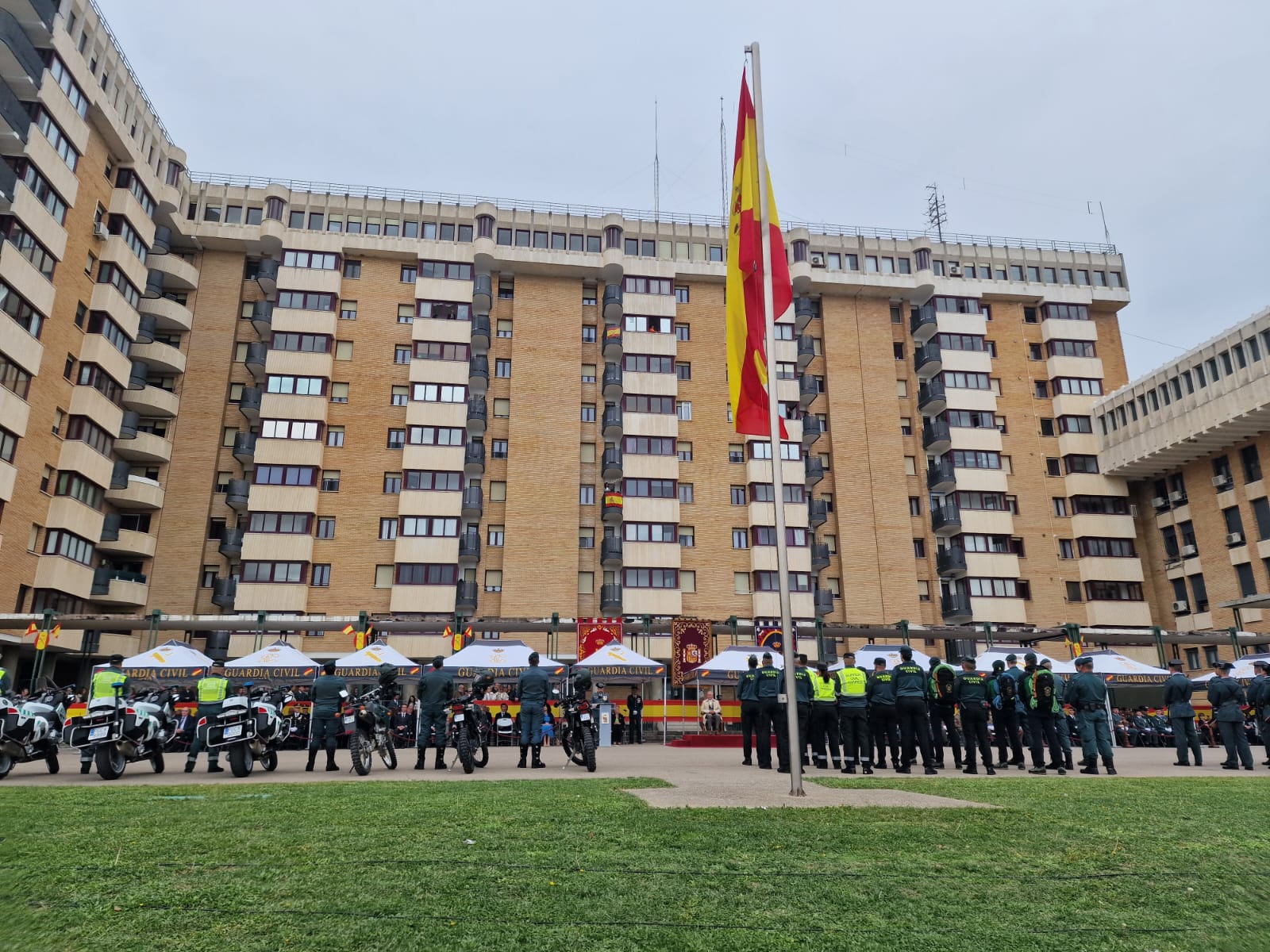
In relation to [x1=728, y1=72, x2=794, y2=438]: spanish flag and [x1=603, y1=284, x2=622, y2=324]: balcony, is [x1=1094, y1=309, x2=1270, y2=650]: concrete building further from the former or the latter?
[x1=728, y1=72, x2=794, y2=438]: spanish flag

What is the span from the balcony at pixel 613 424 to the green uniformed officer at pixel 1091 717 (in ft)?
121

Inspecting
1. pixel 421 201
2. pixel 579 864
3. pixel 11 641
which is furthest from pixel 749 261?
pixel 421 201

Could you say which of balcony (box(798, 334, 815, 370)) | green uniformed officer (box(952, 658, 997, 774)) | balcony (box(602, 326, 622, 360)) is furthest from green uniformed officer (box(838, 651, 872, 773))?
balcony (box(798, 334, 815, 370))

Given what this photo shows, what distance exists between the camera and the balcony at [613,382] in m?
52.2

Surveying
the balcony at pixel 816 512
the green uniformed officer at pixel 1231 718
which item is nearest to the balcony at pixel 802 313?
the balcony at pixel 816 512

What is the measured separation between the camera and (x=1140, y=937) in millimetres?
3986

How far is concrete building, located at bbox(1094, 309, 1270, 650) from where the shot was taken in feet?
150

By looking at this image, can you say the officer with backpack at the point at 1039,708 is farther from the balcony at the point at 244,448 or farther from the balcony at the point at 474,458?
the balcony at the point at 244,448

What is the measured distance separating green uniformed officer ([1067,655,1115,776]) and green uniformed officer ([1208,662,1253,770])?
2.22m

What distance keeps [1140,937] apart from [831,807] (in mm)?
4312

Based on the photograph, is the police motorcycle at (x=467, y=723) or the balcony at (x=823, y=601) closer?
the police motorcycle at (x=467, y=723)

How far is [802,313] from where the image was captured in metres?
55.4

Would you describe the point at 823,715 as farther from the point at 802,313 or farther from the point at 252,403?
the point at 252,403

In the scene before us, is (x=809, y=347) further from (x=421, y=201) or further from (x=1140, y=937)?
(x=1140, y=937)
